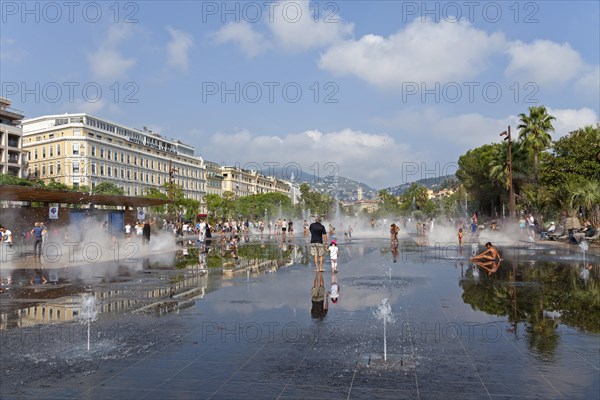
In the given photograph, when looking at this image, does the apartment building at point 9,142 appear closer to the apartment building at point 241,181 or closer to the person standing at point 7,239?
the person standing at point 7,239

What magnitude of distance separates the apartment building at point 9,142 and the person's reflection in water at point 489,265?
72.0 meters

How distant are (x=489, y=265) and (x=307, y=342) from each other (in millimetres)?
11162

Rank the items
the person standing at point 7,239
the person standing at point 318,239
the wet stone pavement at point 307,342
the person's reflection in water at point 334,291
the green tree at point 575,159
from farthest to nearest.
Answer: the green tree at point 575,159 < the person standing at point 7,239 < the person standing at point 318,239 < the person's reflection in water at point 334,291 < the wet stone pavement at point 307,342

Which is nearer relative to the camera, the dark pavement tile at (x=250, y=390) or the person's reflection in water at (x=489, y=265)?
the dark pavement tile at (x=250, y=390)

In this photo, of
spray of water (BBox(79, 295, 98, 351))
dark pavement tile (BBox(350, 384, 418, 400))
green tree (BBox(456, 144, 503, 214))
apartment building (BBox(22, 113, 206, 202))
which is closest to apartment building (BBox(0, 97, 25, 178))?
apartment building (BBox(22, 113, 206, 202))

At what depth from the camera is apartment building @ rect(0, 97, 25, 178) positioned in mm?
70938

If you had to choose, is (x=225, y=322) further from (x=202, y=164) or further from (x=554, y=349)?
(x=202, y=164)

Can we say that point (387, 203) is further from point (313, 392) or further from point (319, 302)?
point (313, 392)

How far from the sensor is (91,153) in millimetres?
88938

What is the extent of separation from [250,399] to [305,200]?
491 feet

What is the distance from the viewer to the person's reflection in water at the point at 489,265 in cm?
1467

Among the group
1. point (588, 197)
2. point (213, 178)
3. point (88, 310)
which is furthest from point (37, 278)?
point (213, 178)

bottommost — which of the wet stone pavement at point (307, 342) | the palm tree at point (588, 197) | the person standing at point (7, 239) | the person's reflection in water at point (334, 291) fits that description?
the wet stone pavement at point (307, 342)

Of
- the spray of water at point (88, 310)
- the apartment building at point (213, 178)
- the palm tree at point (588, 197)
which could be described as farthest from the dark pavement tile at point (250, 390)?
the apartment building at point (213, 178)
